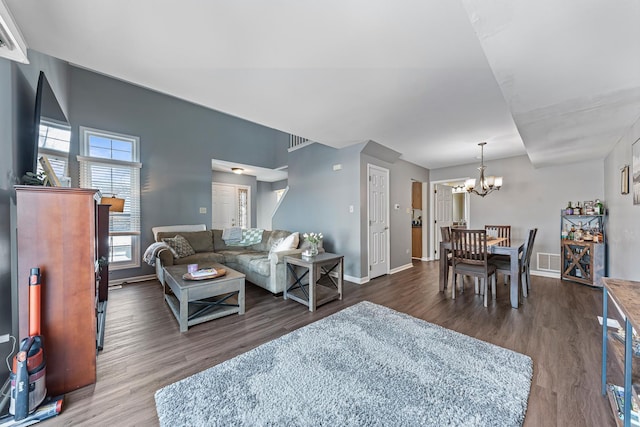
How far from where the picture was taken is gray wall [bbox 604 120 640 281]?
97.1 inches

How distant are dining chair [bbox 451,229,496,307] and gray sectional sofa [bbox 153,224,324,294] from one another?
6.15 ft

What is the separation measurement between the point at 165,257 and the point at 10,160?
234 centimetres

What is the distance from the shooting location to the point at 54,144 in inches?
86.7

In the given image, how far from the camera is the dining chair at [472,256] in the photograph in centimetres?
296

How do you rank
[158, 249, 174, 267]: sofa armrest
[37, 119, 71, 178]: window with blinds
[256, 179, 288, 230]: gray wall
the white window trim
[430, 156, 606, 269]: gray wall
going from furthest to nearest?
[256, 179, 288, 230]: gray wall, [430, 156, 606, 269]: gray wall, the white window trim, [158, 249, 174, 267]: sofa armrest, [37, 119, 71, 178]: window with blinds

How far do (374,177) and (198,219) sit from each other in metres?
3.84

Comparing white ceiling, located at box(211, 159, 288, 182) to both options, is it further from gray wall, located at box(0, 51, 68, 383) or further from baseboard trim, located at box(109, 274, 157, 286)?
gray wall, located at box(0, 51, 68, 383)

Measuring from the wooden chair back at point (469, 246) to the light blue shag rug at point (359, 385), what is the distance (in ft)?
4.17

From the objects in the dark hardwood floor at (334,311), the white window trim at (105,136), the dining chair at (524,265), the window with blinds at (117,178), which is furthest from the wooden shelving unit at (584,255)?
the white window trim at (105,136)

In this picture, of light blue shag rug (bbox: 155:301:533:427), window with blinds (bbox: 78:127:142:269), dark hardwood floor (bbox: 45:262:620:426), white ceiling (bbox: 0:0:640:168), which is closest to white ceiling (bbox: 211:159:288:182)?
window with blinds (bbox: 78:127:142:269)

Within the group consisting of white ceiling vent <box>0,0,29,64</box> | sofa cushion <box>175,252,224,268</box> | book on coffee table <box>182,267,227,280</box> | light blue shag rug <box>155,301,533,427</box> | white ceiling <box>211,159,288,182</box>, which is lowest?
light blue shag rug <box>155,301,533,427</box>

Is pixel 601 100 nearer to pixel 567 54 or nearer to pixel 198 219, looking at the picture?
pixel 567 54

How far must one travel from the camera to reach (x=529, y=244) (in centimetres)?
326

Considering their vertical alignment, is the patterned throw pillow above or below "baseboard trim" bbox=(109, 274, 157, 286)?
above
